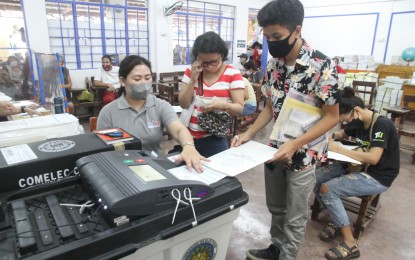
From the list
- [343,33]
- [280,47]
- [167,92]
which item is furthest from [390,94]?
[280,47]

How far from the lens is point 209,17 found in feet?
23.5

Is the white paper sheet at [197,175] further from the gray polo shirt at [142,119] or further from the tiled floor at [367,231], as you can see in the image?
the tiled floor at [367,231]

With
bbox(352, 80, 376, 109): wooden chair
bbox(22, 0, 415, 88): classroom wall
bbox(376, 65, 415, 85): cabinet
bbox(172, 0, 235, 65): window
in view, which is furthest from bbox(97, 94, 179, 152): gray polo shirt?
bbox(376, 65, 415, 85): cabinet

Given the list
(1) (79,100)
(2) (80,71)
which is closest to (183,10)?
A: (2) (80,71)

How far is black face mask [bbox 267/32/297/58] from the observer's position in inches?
44.7

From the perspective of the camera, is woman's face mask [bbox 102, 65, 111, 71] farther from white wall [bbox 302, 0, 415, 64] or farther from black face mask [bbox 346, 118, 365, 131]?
white wall [bbox 302, 0, 415, 64]

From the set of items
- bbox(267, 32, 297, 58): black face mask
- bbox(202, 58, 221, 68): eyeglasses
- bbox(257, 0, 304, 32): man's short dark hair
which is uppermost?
bbox(257, 0, 304, 32): man's short dark hair

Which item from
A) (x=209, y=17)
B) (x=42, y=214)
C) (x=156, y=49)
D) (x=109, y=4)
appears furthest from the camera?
(x=209, y=17)

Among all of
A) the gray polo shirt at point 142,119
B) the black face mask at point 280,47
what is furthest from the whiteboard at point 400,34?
the gray polo shirt at point 142,119

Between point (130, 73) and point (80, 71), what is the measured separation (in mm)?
Result: 4325

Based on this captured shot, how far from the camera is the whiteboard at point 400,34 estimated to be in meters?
6.69

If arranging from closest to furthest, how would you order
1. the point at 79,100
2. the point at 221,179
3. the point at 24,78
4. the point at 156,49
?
the point at 221,179
the point at 24,78
the point at 79,100
the point at 156,49

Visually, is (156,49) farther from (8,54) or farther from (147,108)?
(147,108)

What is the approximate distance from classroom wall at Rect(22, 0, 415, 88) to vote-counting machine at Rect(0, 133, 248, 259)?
4.90 metres
